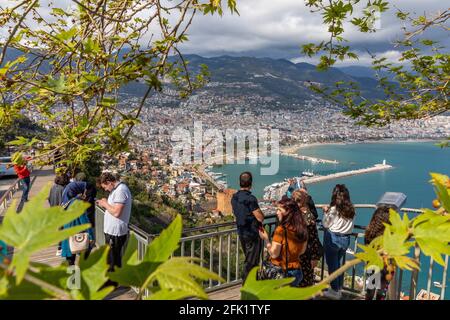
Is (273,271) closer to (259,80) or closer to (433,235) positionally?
(433,235)

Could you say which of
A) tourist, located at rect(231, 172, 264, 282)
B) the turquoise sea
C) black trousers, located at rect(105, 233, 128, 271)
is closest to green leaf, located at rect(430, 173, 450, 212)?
tourist, located at rect(231, 172, 264, 282)

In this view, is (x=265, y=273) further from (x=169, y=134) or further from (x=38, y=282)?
(x=169, y=134)

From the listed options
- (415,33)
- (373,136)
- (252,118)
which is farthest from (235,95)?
(415,33)

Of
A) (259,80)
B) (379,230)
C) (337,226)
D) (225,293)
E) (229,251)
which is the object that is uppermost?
(259,80)

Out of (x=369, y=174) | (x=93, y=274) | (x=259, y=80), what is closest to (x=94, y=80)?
(x=93, y=274)

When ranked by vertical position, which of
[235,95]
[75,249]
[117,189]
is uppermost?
[235,95]
